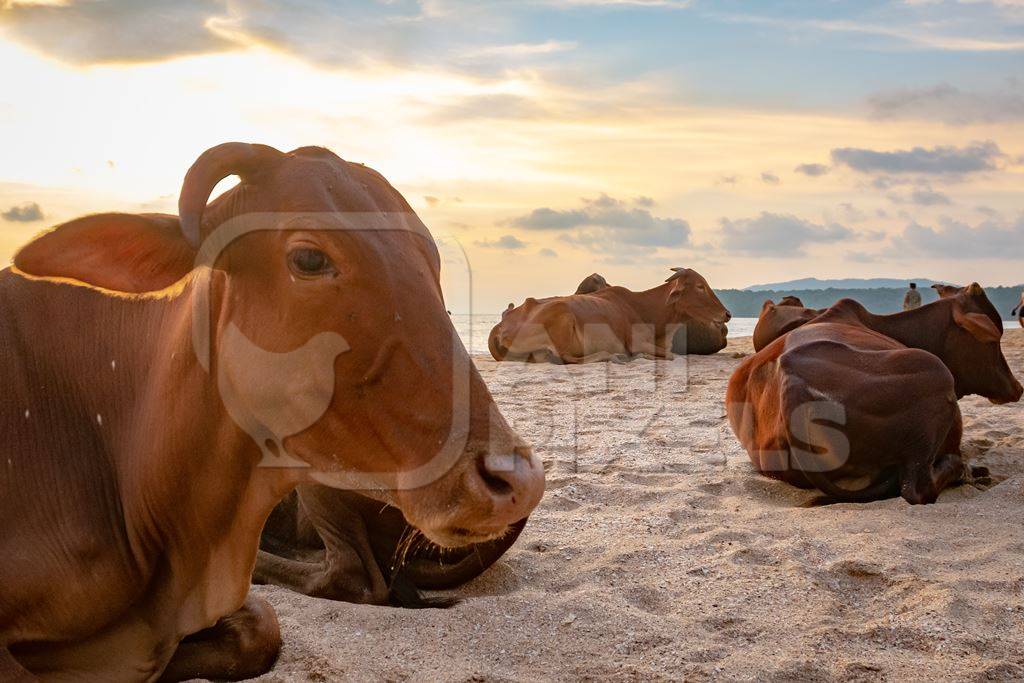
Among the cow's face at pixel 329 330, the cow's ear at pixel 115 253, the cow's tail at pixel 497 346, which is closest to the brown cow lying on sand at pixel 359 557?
the cow's face at pixel 329 330

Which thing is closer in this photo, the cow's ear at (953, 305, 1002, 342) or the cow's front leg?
the cow's front leg

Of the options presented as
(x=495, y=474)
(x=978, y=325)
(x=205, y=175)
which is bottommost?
(x=978, y=325)

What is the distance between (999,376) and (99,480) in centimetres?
718

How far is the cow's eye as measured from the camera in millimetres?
2705

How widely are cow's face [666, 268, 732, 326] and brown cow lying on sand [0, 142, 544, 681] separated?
14658 millimetres

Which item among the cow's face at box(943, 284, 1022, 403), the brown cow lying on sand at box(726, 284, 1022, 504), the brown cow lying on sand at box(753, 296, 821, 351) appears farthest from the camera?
the brown cow lying on sand at box(753, 296, 821, 351)

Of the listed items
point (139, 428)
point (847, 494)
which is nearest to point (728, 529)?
point (847, 494)

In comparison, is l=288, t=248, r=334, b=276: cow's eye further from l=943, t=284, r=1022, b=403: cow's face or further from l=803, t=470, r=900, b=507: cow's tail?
l=943, t=284, r=1022, b=403: cow's face

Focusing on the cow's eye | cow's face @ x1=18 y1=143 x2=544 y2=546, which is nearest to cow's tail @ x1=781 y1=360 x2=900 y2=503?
cow's face @ x1=18 y1=143 x2=544 y2=546

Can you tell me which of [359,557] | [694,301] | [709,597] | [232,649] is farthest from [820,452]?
[694,301]

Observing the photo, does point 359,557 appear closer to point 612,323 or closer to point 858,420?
point 858,420

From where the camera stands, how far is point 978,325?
7773 millimetres

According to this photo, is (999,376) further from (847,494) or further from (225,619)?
(225,619)

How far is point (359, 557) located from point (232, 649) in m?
0.94
